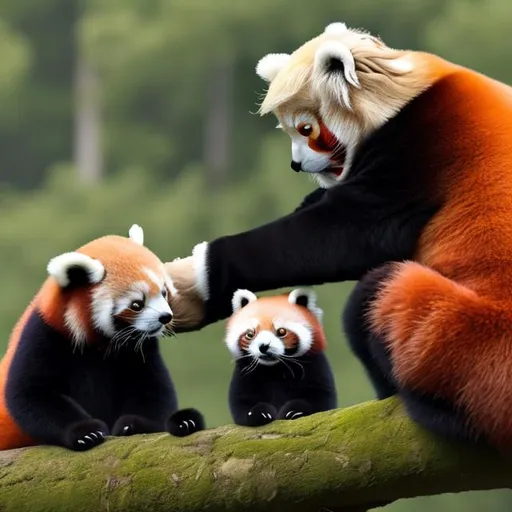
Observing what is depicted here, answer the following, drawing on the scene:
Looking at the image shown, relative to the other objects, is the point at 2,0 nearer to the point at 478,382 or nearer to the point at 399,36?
the point at 399,36

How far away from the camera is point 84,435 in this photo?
286cm

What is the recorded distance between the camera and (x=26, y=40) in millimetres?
18047

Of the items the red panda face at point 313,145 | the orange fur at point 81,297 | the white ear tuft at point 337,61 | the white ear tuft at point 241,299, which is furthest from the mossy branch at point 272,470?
the white ear tuft at point 337,61

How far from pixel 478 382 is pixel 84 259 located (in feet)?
3.49

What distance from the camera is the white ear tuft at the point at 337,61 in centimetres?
290

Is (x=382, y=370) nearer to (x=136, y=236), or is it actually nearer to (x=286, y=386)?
(x=286, y=386)

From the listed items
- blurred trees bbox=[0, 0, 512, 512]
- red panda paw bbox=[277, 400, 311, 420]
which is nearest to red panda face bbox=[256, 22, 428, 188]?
red panda paw bbox=[277, 400, 311, 420]

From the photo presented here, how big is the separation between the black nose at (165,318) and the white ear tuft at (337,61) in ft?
2.24

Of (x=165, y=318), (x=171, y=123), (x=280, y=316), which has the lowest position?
(x=280, y=316)

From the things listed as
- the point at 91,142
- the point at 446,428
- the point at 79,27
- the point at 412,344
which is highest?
the point at 79,27

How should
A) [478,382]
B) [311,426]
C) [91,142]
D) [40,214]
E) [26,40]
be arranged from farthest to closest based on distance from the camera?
[26,40] → [91,142] → [40,214] → [311,426] → [478,382]

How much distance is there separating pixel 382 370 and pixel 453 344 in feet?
0.71

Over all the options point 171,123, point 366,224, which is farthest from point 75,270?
point 171,123

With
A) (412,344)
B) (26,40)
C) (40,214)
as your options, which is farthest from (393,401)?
(26,40)
